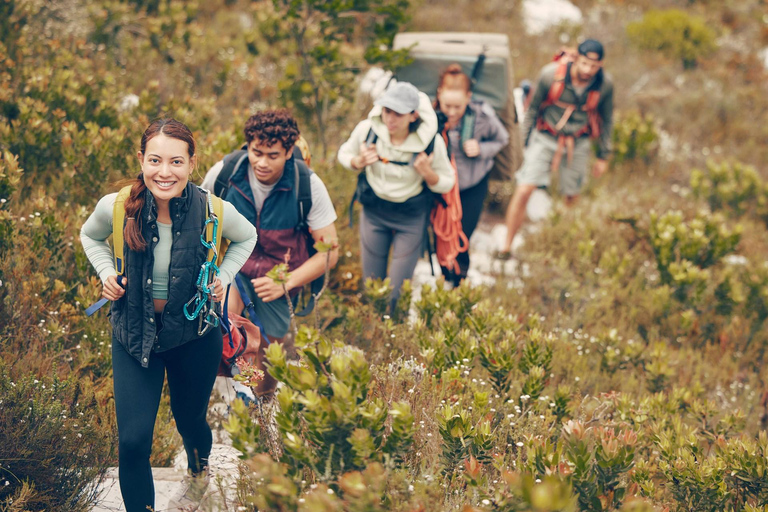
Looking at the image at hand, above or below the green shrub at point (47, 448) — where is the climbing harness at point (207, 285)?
above

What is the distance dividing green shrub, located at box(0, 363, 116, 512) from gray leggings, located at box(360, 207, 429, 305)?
1.92m

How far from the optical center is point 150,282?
99.7 inches

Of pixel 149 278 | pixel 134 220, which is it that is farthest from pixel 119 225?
pixel 149 278

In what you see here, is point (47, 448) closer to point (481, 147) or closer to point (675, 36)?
point (481, 147)

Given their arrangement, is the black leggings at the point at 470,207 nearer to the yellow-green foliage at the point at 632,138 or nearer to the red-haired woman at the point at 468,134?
the red-haired woman at the point at 468,134

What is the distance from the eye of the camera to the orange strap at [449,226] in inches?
181

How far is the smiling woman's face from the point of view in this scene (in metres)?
2.50

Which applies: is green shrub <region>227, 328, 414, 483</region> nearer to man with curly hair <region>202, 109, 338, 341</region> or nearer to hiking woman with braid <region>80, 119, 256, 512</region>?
hiking woman with braid <region>80, 119, 256, 512</region>

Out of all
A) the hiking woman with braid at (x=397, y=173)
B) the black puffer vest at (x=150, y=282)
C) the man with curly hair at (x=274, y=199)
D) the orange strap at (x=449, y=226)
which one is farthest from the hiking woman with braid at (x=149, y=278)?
the orange strap at (x=449, y=226)

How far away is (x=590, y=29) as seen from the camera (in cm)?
1299

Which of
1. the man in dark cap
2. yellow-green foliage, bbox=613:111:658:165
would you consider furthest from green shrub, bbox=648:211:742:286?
yellow-green foliage, bbox=613:111:658:165

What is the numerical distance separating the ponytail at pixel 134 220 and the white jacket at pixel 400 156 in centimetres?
180

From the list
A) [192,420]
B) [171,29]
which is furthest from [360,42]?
[192,420]

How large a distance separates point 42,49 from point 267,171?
406cm
